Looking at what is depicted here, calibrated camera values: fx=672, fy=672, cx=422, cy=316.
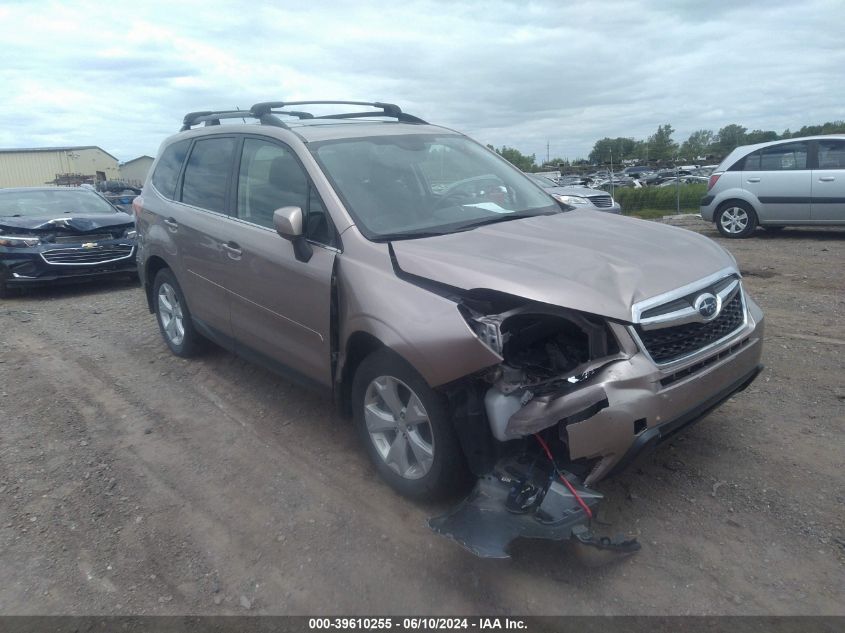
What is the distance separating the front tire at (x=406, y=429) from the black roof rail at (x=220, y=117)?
1.94m

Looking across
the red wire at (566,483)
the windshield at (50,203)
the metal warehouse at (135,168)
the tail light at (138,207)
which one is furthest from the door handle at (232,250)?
the metal warehouse at (135,168)

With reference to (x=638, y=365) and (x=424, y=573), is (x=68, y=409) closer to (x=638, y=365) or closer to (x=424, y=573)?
(x=424, y=573)

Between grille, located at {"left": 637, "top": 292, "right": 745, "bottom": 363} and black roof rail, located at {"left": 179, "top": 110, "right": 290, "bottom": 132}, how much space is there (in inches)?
108

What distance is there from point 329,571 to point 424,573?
0.43m

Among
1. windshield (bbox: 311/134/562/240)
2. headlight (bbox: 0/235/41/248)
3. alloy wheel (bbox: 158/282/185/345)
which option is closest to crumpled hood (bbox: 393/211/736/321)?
windshield (bbox: 311/134/562/240)

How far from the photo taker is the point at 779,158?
11.0m

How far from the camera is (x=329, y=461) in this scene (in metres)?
4.02

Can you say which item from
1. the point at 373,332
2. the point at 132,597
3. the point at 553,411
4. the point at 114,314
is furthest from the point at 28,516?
the point at 114,314

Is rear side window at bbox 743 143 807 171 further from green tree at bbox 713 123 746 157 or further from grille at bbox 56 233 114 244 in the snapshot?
green tree at bbox 713 123 746 157

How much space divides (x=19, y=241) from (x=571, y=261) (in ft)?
27.9

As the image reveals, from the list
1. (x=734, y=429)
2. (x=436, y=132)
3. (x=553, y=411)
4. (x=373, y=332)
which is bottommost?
(x=734, y=429)

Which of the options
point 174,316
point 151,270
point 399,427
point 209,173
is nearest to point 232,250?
point 209,173

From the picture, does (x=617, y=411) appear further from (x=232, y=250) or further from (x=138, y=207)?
(x=138, y=207)

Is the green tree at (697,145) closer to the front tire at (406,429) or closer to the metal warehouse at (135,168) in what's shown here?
the metal warehouse at (135,168)
